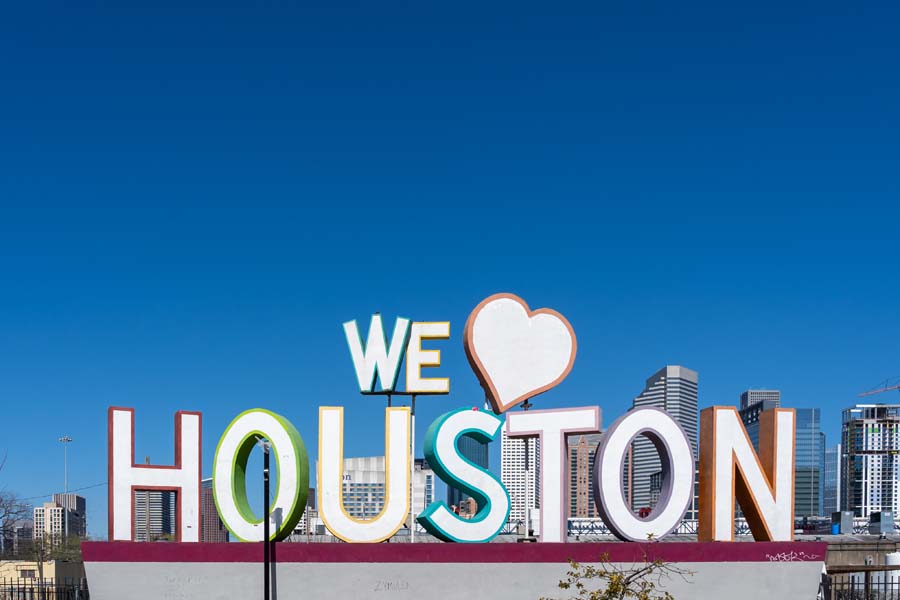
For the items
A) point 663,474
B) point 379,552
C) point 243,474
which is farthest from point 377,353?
point 663,474

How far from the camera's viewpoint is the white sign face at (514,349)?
2967 centimetres

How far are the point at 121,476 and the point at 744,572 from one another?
18047mm

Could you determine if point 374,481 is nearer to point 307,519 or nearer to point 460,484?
point 307,519

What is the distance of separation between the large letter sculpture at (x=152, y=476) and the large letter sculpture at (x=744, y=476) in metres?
14.8

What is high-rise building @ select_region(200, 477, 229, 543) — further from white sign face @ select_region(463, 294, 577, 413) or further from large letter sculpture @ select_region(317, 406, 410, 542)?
white sign face @ select_region(463, 294, 577, 413)

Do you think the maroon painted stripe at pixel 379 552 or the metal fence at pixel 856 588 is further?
the metal fence at pixel 856 588

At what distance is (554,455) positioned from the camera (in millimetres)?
28531

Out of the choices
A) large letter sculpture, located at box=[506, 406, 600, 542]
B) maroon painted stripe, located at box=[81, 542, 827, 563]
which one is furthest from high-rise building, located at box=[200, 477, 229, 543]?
large letter sculpture, located at box=[506, 406, 600, 542]

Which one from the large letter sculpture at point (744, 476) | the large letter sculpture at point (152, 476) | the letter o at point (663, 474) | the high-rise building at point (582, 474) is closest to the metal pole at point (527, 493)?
the letter o at point (663, 474)

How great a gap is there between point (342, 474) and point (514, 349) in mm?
6229

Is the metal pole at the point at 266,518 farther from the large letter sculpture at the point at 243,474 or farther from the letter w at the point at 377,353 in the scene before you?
the letter w at the point at 377,353

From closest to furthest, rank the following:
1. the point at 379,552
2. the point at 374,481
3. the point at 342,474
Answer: the point at 379,552, the point at 342,474, the point at 374,481

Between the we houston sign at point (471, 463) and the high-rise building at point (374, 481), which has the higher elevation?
the we houston sign at point (471, 463)

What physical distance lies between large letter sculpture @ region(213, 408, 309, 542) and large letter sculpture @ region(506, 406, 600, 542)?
243 inches
